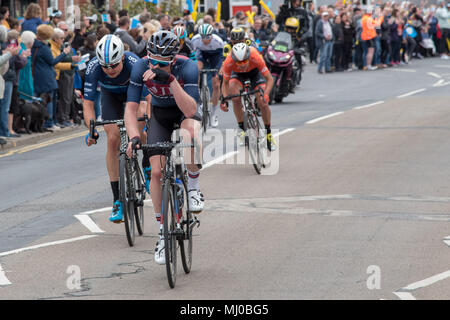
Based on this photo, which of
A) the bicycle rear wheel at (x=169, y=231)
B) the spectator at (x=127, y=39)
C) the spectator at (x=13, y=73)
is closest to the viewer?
the bicycle rear wheel at (x=169, y=231)

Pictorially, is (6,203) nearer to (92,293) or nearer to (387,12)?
(92,293)

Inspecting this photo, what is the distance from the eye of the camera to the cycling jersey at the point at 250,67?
555 inches

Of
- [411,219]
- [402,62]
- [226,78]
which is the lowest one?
[402,62]

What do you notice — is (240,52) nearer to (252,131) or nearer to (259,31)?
(252,131)

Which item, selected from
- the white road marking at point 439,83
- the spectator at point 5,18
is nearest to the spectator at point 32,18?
the spectator at point 5,18

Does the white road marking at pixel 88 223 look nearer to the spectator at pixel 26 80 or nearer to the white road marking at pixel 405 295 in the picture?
the white road marking at pixel 405 295

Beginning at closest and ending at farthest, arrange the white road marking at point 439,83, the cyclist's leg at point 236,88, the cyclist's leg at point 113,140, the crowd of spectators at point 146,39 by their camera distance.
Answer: the cyclist's leg at point 113,140, the cyclist's leg at point 236,88, the crowd of spectators at point 146,39, the white road marking at point 439,83

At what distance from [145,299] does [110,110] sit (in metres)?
3.19

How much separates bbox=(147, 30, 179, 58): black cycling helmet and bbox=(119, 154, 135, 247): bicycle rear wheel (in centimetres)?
160

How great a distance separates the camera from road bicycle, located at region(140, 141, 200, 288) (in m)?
7.69

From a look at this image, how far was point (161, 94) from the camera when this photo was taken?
8.60 meters

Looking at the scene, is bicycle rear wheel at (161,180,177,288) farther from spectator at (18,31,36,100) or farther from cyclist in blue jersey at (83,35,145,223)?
spectator at (18,31,36,100)

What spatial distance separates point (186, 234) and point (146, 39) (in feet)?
43.7
